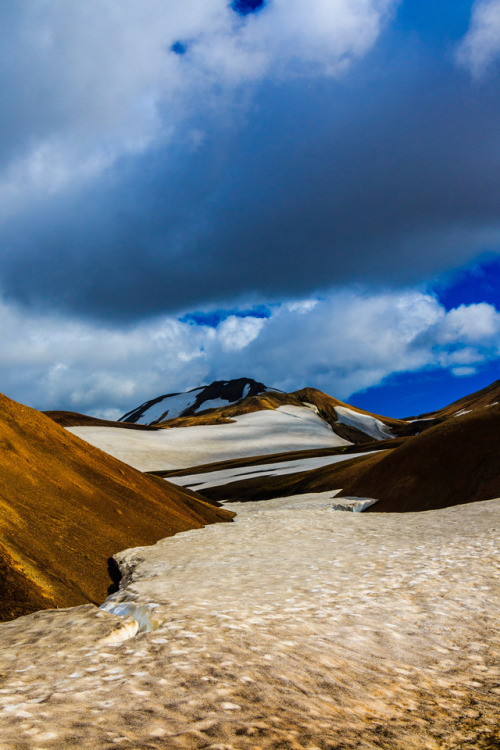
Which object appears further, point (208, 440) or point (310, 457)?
point (208, 440)

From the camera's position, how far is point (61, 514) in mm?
17109

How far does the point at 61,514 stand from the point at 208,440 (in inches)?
4865

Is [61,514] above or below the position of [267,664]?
above

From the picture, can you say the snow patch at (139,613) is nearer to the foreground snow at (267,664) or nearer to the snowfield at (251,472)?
the foreground snow at (267,664)

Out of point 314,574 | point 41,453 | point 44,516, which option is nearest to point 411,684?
point 314,574

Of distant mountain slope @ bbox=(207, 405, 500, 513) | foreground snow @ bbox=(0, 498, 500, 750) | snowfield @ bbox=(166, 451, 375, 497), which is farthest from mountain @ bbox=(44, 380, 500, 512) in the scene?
foreground snow @ bbox=(0, 498, 500, 750)

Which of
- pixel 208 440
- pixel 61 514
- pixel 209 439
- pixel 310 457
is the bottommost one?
pixel 310 457

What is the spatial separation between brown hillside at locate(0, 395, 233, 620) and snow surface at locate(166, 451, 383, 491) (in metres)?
49.4

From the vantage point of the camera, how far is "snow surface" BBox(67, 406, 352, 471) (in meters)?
119

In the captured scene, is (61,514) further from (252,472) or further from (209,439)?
(209,439)

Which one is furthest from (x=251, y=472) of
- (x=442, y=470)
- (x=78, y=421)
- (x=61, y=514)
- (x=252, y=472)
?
(x=78, y=421)

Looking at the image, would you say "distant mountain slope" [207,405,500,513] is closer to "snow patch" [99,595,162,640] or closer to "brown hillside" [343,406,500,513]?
"brown hillside" [343,406,500,513]

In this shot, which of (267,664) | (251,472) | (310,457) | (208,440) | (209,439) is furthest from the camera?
(209,439)

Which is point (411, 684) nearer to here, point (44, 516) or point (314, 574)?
point (314, 574)
